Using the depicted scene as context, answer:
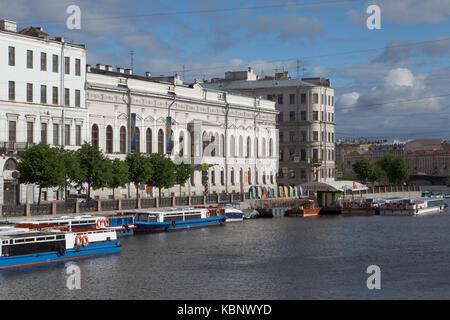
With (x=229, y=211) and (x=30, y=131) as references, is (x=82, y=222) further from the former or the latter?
(x=229, y=211)

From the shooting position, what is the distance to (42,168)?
54.4 meters

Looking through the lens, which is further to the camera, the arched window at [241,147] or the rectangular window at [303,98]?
the rectangular window at [303,98]

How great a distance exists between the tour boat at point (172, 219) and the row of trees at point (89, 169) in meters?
4.29

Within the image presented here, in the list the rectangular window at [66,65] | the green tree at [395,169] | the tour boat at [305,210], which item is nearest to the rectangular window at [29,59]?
the rectangular window at [66,65]

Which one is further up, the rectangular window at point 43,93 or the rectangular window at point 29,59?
the rectangular window at point 29,59

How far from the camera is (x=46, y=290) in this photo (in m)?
32.3

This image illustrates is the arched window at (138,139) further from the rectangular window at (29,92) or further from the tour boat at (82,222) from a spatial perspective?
the tour boat at (82,222)

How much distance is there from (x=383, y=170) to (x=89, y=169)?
85.6 meters

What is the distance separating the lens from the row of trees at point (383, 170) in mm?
127375

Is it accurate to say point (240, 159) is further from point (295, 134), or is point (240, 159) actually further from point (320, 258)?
point (320, 258)

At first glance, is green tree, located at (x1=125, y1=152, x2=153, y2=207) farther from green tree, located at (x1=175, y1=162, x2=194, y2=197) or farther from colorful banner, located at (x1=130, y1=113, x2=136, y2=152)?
green tree, located at (x1=175, y1=162, x2=194, y2=197)

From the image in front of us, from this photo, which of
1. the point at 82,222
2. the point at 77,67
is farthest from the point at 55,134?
the point at 82,222

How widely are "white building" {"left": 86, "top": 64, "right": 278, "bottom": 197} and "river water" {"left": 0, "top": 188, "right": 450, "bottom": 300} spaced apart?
1748cm

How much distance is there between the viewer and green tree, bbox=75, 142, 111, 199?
2333 inches
